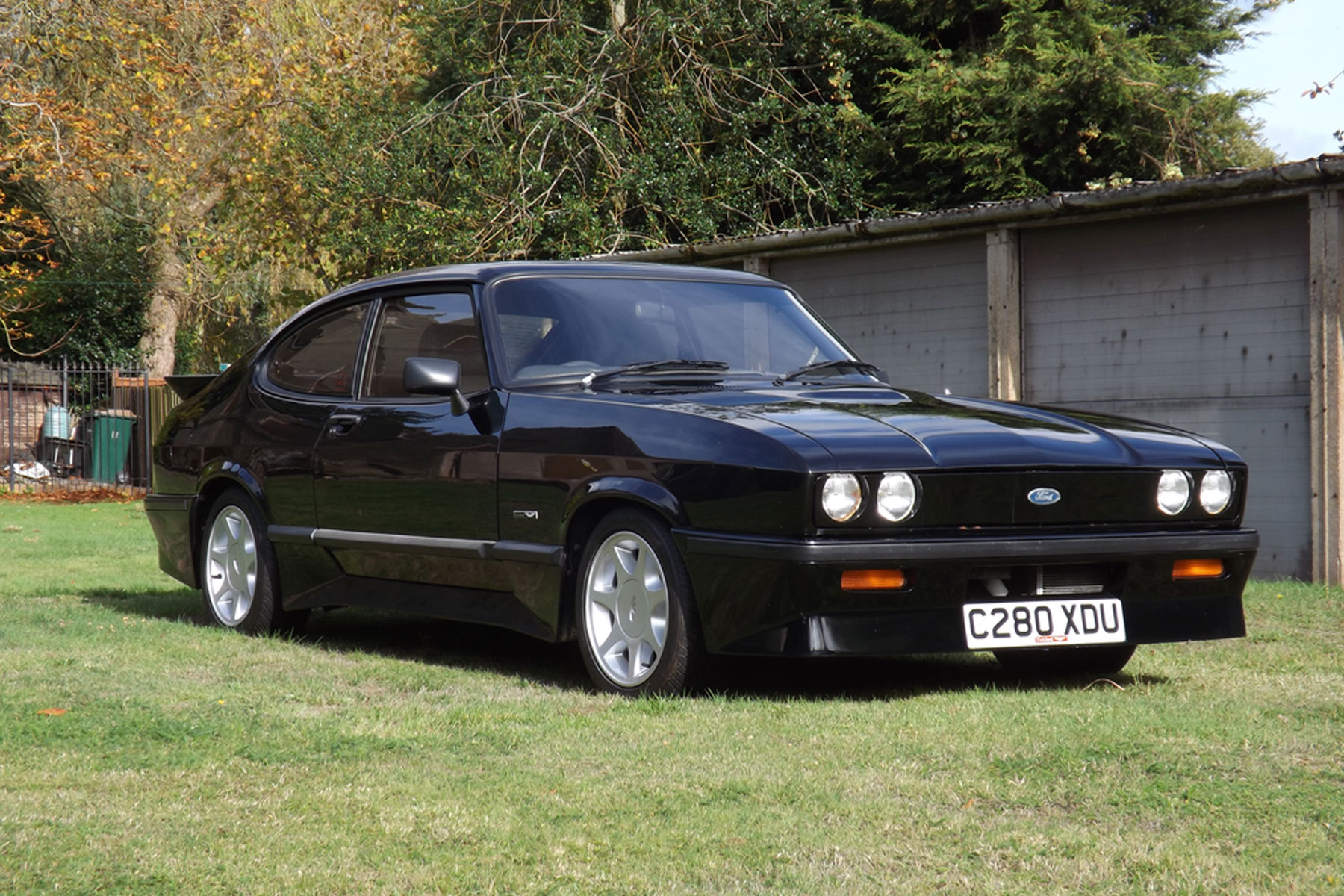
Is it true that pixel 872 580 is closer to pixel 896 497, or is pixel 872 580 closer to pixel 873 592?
pixel 873 592

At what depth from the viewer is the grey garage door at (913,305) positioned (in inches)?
473

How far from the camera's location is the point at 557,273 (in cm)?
682

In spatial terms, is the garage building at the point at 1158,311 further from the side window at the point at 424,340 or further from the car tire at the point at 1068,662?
the side window at the point at 424,340

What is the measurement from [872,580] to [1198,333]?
6.19m

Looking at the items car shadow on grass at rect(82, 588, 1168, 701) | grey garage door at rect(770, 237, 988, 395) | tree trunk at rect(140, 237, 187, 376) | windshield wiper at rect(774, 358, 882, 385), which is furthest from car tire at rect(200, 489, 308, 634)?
tree trunk at rect(140, 237, 187, 376)

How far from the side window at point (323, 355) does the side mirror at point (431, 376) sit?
1051mm

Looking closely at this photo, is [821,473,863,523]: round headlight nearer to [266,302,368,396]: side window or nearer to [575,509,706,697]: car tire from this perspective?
[575,509,706,697]: car tire

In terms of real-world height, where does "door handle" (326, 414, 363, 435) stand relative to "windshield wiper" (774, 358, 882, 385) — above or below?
below

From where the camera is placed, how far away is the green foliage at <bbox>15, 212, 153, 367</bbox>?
113 ft

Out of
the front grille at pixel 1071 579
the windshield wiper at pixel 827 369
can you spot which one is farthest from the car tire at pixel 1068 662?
the windshield wiper at pixel 827 369

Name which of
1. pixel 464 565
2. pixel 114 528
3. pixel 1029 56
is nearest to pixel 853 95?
pixel 1029 56

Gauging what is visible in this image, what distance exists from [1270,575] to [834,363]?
185 inches

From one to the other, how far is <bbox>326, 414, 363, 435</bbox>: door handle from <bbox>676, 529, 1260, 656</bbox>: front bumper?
217 cm

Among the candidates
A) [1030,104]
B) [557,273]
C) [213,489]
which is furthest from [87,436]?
[557,273]
